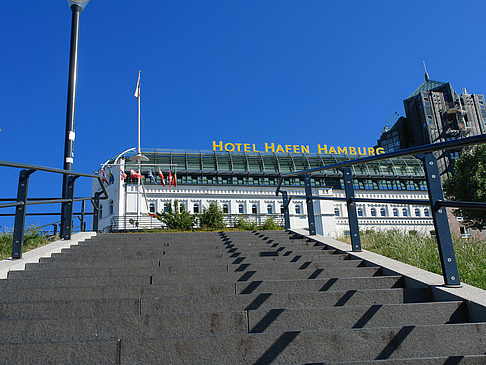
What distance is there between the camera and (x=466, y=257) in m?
5.42

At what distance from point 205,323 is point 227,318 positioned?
6.5 inches

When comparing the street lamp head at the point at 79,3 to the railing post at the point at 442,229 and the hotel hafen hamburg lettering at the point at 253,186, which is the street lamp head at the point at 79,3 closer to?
the railing post at the point at 442,229

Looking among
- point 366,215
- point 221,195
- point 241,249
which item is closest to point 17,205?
point 241,249

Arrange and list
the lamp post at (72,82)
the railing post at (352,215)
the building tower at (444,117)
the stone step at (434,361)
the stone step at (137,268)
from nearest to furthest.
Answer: the stone step at (434,361) → the stone step at (137,268) → the railing post at (352,215) → the lamp post at (72,82) → the building tower at (444,117)

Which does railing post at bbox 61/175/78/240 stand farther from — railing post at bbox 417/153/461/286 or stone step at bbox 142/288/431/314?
railing post at bbox 417/153/461/286

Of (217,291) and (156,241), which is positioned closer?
(217,291)

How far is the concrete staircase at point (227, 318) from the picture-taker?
2.58 m

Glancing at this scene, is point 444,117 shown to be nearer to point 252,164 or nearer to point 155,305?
point 252,164

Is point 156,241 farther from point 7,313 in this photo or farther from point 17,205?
point 7,313

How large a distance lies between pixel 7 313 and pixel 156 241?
4443 mm

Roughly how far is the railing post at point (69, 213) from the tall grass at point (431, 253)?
5589 mm

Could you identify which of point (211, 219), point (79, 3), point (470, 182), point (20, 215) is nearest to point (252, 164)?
point (470, 182)

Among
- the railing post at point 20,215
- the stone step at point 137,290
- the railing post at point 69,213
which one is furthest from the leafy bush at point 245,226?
the stone step at point 137,290

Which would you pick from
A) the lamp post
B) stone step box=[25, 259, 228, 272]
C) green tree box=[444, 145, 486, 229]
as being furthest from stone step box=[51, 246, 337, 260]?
green tree box=[444, 145, 486, 229]
